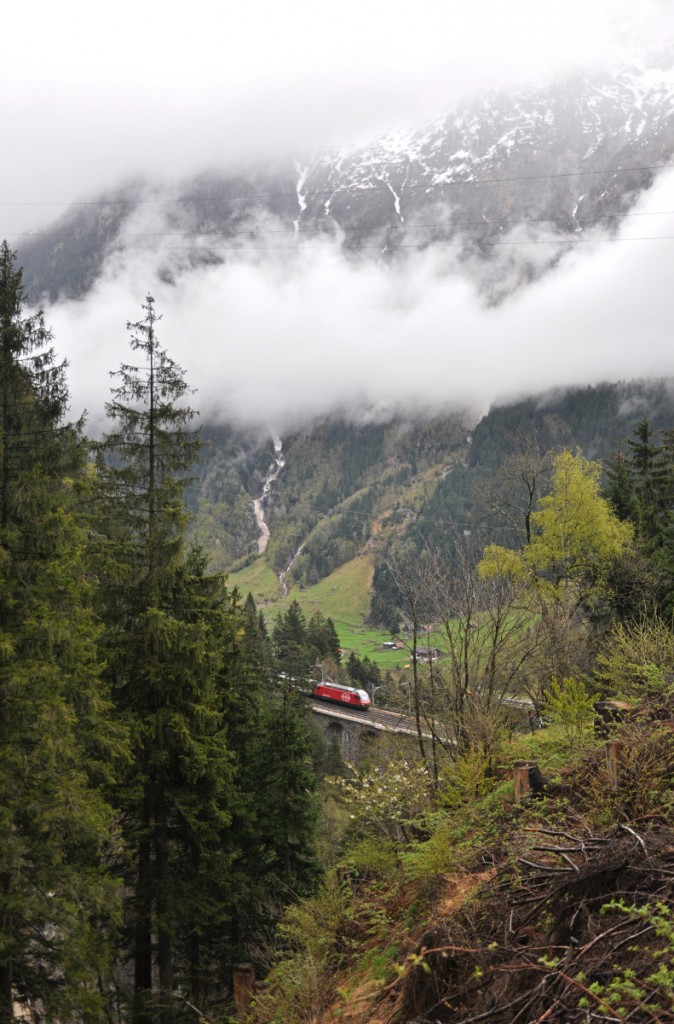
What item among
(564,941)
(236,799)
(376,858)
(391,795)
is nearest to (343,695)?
(236,799)

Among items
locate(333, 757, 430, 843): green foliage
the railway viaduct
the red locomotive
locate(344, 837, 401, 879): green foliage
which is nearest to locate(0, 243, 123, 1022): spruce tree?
locate(344, 837, 401, 879): green foliage

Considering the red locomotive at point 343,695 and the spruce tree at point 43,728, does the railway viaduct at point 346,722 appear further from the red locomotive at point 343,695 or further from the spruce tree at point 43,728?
the spruce tree at point 43,728

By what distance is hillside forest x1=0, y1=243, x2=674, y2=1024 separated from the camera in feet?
17.9

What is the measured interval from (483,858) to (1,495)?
9222 mm

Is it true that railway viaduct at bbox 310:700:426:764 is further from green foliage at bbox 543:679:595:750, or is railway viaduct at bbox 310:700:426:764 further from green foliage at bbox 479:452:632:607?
green foliage at bbox 543:679:595:750

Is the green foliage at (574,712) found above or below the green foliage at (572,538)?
above

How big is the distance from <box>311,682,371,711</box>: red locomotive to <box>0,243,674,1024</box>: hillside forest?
52.9 metres

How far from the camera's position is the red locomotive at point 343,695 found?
71.4 metres

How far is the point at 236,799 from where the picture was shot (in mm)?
15914

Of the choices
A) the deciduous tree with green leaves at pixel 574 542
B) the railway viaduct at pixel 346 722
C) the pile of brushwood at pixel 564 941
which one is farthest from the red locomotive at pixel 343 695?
the pile of brushwood at pixel 564 941

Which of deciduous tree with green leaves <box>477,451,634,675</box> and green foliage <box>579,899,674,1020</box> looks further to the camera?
deciduous tree with green leaves <box>477,451,634,675</box>

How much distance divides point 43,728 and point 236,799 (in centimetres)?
682

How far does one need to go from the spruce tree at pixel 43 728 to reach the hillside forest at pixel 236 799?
0.16ft

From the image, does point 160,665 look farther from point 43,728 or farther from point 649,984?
point 649,984
